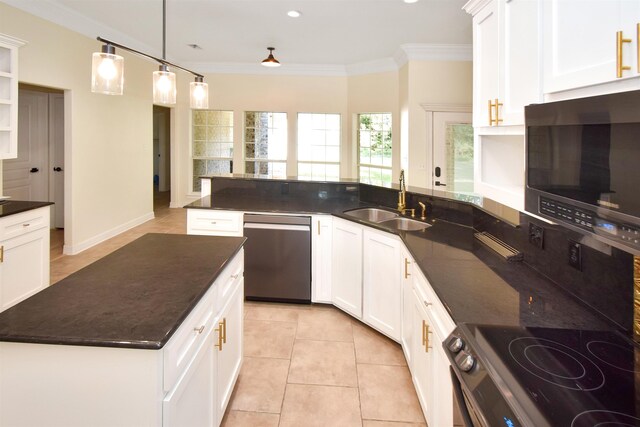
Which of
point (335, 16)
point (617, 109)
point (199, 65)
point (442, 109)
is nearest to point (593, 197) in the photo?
point (617, 109)

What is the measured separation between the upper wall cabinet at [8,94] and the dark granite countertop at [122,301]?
7.88ft

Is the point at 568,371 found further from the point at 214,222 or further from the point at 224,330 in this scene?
→ the point at 214,222

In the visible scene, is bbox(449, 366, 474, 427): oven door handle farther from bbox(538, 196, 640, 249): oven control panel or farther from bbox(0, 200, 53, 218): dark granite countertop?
bbox(0, 200, 53, 218): dark granite countertop

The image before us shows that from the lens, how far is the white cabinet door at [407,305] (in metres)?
2.22

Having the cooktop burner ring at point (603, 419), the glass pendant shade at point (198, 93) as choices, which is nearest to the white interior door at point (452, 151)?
the glass pendant shade at point (198, 93)

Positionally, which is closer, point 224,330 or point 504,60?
point 504,60

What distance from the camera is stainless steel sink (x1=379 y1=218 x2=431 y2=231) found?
2981mm

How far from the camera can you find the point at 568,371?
965 millimetres

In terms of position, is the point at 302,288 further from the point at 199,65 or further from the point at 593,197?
the point at 199,65

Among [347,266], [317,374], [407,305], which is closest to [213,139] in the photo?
[347,266]

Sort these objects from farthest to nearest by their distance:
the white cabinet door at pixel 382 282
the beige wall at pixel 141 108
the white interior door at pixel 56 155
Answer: the white interior door at pixel 56 155
the beige wall at pixel 141 108
the white cabinet door at pixel 382 282

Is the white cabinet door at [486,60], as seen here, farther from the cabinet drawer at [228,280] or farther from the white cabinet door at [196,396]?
the white cabinet door at [196,396]

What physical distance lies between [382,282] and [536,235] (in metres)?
1.19

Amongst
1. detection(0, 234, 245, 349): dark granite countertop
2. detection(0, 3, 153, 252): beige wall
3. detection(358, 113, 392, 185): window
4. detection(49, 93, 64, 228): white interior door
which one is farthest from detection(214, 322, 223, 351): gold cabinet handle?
detection(49, 93, 64, 228): white interior door
